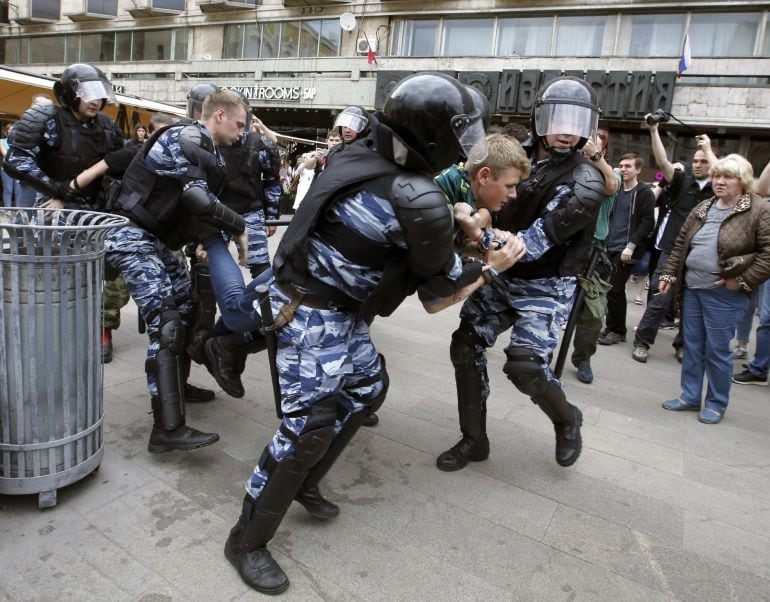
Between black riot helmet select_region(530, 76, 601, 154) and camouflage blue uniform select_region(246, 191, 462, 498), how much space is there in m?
1.24

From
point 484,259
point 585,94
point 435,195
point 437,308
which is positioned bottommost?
point 437,308

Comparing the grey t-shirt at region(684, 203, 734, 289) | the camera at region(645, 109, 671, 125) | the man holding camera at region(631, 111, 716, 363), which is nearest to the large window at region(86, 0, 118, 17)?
the man holding camera at region(631, 111, 716, 363)

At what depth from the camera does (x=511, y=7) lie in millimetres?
18734

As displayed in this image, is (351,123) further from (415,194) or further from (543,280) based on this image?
(415,194)

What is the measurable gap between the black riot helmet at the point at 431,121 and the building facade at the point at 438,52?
644 inches

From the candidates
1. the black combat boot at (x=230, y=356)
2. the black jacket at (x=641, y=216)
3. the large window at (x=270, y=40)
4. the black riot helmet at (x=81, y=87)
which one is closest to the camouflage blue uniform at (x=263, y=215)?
the black riot helmet at (x=81, y=87)

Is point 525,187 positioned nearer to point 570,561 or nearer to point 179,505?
point 570,561

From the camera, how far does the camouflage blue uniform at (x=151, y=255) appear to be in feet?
9.20

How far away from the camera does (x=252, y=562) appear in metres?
2.00

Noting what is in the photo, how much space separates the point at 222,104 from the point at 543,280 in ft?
6.55

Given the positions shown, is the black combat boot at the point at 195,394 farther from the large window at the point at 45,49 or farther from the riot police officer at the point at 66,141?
the large window at the point at 45,49

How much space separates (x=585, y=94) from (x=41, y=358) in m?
2.72

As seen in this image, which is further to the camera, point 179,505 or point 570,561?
point 179,505

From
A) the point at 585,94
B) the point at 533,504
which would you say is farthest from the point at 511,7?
the point at 533,504
